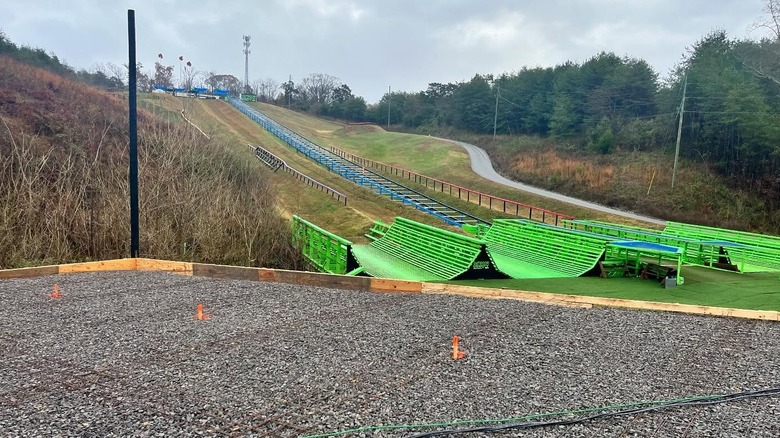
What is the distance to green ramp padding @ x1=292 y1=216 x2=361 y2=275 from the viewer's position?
38.4 feet

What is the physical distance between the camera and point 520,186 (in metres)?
33.8

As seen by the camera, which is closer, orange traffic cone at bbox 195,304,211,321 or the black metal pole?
orange traffic cone at bbox 195,304,211,321

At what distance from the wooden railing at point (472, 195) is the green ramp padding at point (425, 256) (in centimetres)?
933

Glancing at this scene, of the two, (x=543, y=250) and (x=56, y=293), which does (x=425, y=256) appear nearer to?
(x=543, y=250)

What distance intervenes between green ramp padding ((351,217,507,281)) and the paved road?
16.0 m

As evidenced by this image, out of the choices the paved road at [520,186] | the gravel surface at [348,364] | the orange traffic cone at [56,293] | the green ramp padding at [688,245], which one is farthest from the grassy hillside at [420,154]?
the orange traffic cone at [56,293]

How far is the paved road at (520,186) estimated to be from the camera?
87.2ft

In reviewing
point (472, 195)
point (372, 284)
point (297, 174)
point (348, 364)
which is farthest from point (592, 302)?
point (297, 174)

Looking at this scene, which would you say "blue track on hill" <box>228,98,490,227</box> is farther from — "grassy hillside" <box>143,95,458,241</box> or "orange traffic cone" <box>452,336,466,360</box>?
"orange traffic cone" <box>452,336,466,360</box>

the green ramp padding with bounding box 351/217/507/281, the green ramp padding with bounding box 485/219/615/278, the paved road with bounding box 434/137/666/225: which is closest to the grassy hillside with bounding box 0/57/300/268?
the green ramp padding with bounding box 351/217/507/281

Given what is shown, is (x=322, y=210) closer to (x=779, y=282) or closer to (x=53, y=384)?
(x=779, y=282)

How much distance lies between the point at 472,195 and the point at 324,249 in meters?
17.8

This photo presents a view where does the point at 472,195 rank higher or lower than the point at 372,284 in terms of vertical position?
higher

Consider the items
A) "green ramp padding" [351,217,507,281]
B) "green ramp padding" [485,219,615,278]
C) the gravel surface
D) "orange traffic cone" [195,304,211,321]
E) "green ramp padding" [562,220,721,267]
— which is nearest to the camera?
the gravel surface
